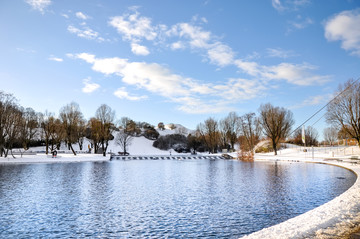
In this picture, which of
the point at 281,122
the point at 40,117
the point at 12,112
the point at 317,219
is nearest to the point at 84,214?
the point at 317,219

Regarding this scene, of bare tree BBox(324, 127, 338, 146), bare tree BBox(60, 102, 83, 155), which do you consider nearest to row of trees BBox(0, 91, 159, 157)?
bare tree BBox(60, 102, 83, 155)

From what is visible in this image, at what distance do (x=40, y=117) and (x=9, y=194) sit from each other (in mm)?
73018

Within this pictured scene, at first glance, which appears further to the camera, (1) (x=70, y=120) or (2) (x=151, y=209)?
(1) (x=70, y=120)

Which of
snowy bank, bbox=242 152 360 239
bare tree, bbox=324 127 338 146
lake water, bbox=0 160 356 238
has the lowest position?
lake water, bbox=0 160 356 238

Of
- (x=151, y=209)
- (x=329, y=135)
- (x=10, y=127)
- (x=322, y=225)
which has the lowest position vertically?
(x=151, y=209)

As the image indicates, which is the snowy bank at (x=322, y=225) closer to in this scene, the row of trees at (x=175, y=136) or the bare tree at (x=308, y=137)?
the row of trees at (x=175, y=136)

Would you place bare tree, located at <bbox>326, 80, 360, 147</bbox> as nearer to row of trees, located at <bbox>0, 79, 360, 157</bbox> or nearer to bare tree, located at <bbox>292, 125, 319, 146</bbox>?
row of trees, located at <bbox>0, 79, 360, 157</bbox>

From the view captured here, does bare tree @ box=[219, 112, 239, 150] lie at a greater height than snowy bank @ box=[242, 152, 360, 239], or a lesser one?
greater

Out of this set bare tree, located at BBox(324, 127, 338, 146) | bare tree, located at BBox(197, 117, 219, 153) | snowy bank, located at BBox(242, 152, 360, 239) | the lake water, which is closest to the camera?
snowy bank, located at BBox(242, 152, 360, 239)

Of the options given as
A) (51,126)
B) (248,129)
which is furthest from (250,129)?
(51,126)

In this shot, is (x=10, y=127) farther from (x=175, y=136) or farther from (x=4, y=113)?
(x=175, y=136)

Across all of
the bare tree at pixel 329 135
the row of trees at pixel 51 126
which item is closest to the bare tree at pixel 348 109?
the row of trees at pixel 51 126

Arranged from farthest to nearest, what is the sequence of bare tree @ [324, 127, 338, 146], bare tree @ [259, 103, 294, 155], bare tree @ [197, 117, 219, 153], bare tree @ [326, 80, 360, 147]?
bare tree @ [324, 127, 338, 146]
bare tree @ [197, 117, 219, 153]
bare tree @ [259, 103, 294, 155]
bare tree @ [326, 80, 360, 147]

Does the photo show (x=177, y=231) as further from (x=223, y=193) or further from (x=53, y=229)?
(x=223, y=193)
